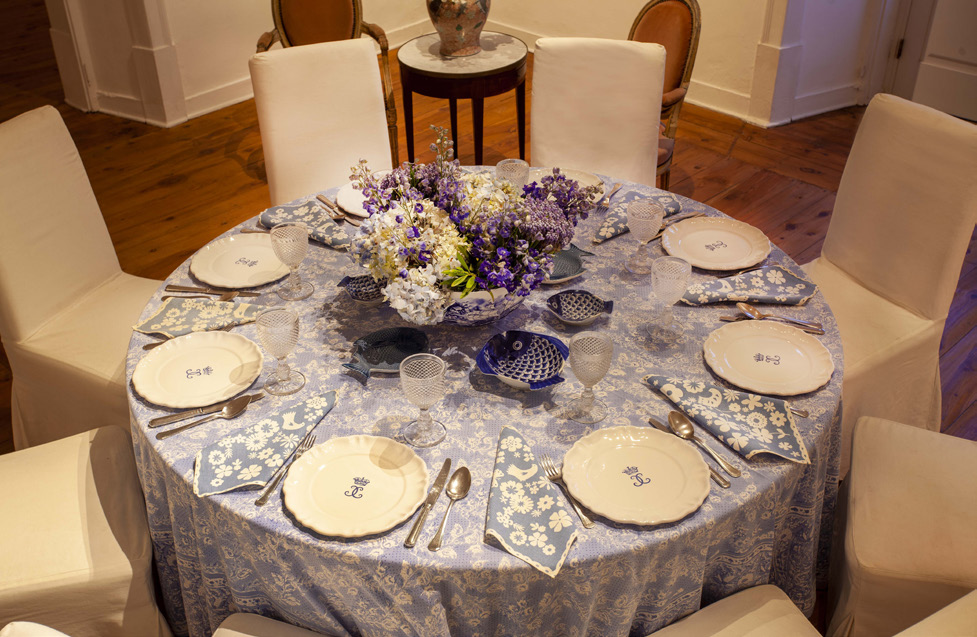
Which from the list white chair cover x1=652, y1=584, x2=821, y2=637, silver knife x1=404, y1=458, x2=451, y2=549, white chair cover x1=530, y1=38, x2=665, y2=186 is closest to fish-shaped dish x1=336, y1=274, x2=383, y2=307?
silver knife x1=404, y1=458, x2=451, y2=549

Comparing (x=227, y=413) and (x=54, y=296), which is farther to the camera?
(x=54, y=296)

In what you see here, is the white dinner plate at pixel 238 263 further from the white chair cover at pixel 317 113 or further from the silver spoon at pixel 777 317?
the silver spoon at pixel 777 317

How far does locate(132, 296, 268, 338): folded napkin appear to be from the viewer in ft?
5.64

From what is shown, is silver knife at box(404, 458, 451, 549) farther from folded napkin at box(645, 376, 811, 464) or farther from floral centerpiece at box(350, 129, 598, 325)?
folded napkin at box(645, 376, 811, 464)

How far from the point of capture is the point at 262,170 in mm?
4027

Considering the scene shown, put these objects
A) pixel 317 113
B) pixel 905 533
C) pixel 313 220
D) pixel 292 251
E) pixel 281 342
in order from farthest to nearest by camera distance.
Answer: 1. pixel 317 113
2. pixel 313 220
3. pixel 292 251
4. pixel 905 533
5. pixel 281 342

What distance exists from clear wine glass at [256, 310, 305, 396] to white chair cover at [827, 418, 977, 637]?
1.15 meters

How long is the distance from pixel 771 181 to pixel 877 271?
1823 millimetres

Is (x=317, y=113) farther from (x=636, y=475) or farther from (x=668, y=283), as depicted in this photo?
(x=636, y=475)

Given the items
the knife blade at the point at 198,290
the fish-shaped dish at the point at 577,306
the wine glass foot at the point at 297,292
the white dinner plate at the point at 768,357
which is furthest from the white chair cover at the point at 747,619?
the knife blade at the point at 198,290

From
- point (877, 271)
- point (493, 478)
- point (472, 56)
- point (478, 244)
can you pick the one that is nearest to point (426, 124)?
point (472, 56)

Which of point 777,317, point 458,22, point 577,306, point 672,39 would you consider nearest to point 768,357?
point 777,317

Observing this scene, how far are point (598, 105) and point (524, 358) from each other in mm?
1291

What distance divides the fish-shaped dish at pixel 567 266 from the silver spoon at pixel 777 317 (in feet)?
1.21
